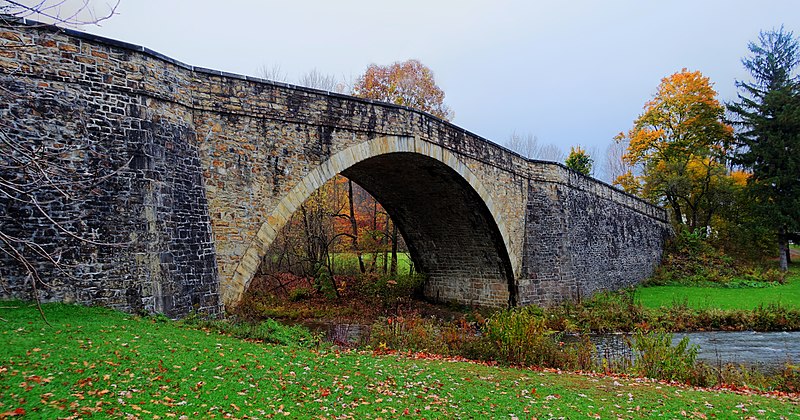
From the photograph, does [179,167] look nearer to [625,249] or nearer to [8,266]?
[8,266]

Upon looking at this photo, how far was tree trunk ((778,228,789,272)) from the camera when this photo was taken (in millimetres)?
23500

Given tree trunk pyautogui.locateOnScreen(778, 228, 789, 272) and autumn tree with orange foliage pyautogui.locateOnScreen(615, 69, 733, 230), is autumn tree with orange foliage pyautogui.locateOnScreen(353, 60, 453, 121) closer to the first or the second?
autumn tree with orange foliage pyautogui.locateOnScreen(615, 69, 733, 230)

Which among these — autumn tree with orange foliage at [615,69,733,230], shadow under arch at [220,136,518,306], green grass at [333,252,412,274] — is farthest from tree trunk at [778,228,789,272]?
green grass at [333,252,412,274]

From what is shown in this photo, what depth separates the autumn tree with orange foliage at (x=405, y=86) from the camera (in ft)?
80.5

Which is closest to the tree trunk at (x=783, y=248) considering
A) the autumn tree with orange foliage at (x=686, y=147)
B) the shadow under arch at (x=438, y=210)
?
the autumn tree with orange foliage at (x=686, y=147)

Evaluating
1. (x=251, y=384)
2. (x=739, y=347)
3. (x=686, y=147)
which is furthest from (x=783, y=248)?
(x=251, y=384)

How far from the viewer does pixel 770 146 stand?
2400 centimetres

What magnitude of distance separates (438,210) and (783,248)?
18.5 m

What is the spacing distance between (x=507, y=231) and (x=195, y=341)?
1157cm

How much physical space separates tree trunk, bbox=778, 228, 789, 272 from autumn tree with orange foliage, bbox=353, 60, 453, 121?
16992 millimetres

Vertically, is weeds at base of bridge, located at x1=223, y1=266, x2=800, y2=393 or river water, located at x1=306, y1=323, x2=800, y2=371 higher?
weeds at base of bridge, located at x1=223, y1=266, x2=800, y2=393

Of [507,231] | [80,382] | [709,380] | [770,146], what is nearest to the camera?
[80,382]

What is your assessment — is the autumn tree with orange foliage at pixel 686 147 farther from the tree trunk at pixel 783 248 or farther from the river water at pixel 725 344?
the river water at pixel 725 344

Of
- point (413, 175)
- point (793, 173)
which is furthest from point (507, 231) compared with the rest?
point (793, 173)
